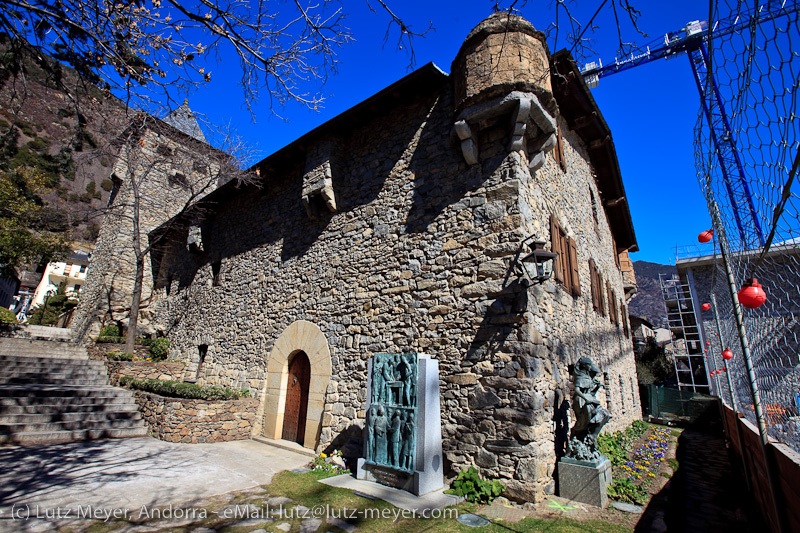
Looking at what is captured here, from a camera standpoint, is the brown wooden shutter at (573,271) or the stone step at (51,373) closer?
the brown wooden shutter at (573,271)

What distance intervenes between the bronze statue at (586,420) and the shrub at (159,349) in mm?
12972

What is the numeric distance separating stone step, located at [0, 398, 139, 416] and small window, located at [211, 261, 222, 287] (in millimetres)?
3876

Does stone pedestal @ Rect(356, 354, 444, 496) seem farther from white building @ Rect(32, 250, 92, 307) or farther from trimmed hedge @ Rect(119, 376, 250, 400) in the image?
white building @ Rect(32, 250, 92, 307)

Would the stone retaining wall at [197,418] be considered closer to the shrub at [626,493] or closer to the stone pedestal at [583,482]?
the stone pedestal at [583,482]

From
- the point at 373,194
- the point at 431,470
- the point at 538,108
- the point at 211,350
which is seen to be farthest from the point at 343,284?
the point at 211,350

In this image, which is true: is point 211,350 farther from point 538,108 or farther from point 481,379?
point 538,108

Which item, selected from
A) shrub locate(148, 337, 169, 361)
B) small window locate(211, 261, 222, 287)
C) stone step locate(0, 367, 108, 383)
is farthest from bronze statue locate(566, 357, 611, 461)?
shrub locate(148, 337, 169, 361)

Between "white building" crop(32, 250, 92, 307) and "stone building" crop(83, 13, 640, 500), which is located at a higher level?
"white building" crop(32, 250, 92, 307)

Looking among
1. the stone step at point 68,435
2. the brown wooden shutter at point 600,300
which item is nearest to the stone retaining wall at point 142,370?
the stone step at point 68,435

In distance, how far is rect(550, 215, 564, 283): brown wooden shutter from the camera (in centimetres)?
634

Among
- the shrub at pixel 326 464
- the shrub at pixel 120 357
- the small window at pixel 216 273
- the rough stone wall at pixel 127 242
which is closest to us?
the shrub at pixel 326 464

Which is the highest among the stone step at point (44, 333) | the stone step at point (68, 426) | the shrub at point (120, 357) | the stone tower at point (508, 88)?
the stone tower at point (508, 88)

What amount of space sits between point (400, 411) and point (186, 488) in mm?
3035

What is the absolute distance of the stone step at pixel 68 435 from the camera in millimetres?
6738
